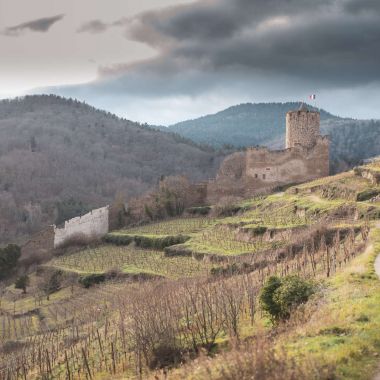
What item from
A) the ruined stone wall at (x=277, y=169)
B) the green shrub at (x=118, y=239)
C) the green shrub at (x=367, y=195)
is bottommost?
the green shrub at (x=118, y=239)

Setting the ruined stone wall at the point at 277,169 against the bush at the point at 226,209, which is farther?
the ruined stone wall at the point at 277,169

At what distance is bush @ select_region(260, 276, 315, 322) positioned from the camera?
15.1 meters

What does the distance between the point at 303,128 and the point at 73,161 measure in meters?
93.8

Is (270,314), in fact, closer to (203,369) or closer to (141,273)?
(203,369)

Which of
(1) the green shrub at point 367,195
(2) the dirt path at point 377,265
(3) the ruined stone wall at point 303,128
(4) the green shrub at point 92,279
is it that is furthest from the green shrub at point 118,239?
(2) the dirt path at point 377,265

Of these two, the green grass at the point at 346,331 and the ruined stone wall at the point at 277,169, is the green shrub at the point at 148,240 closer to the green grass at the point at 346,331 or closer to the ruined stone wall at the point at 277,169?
the ruined stone wall at the point at 277,169

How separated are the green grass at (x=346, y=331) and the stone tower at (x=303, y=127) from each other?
38508mm

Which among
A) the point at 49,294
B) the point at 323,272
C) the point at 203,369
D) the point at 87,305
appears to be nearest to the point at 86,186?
the point at 49,294

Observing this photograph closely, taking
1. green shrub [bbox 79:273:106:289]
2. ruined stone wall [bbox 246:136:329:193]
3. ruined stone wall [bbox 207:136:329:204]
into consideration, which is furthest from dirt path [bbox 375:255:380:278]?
ruined stone wall [bbox 246:136:329:193]

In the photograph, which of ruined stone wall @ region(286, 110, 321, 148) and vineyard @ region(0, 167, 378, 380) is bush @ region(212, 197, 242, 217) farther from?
ruined stone wall @ region(286, 110, 321, 148)

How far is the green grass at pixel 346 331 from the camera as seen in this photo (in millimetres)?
9875

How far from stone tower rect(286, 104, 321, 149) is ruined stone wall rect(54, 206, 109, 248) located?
19971mm

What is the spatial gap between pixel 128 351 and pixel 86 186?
10557 centimetres

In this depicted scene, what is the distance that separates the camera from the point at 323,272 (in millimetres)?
20375
